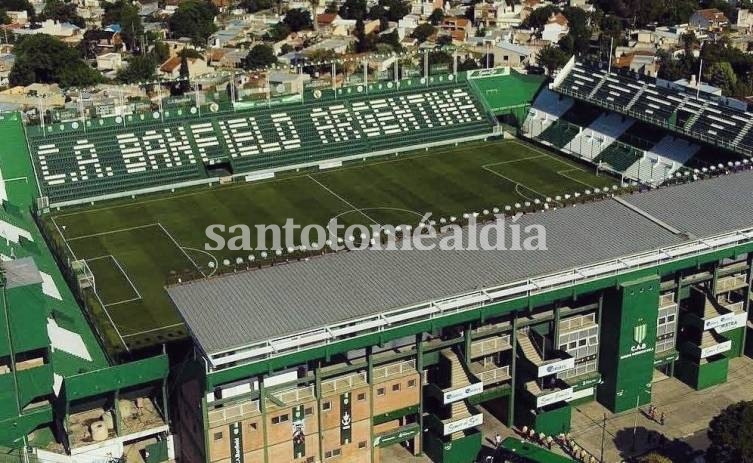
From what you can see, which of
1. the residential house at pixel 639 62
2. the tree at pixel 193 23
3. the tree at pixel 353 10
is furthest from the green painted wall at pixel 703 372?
the tree at pixel 353 10

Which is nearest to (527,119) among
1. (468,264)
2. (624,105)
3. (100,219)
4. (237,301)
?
(624,105)

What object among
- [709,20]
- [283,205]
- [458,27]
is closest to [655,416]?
[283,205]

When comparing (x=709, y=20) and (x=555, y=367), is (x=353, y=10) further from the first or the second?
(x=555, y=367)

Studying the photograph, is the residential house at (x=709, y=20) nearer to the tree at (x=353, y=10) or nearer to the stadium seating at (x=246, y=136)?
the tree at (x=353, y=10)

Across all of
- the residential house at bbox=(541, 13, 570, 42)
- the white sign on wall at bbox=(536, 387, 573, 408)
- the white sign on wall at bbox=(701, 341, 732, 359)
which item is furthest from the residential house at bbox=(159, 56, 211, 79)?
the white sign on wall at bbox=(536, 387, 573, 408)

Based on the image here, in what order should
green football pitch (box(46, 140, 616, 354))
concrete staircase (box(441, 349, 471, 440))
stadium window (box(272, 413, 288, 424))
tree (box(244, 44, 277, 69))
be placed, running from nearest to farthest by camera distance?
stadium window (box(272, 413, 288, 424)), concrete staircase (box(441, 349, 471, 440)), green football pitch (box(46, 140, 616, 354)), tree (box(244, 44, 277, 69))

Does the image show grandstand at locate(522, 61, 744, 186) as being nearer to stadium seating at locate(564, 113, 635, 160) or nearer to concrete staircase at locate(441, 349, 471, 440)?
stadium seating at locate(564, 113, 635, 160)
